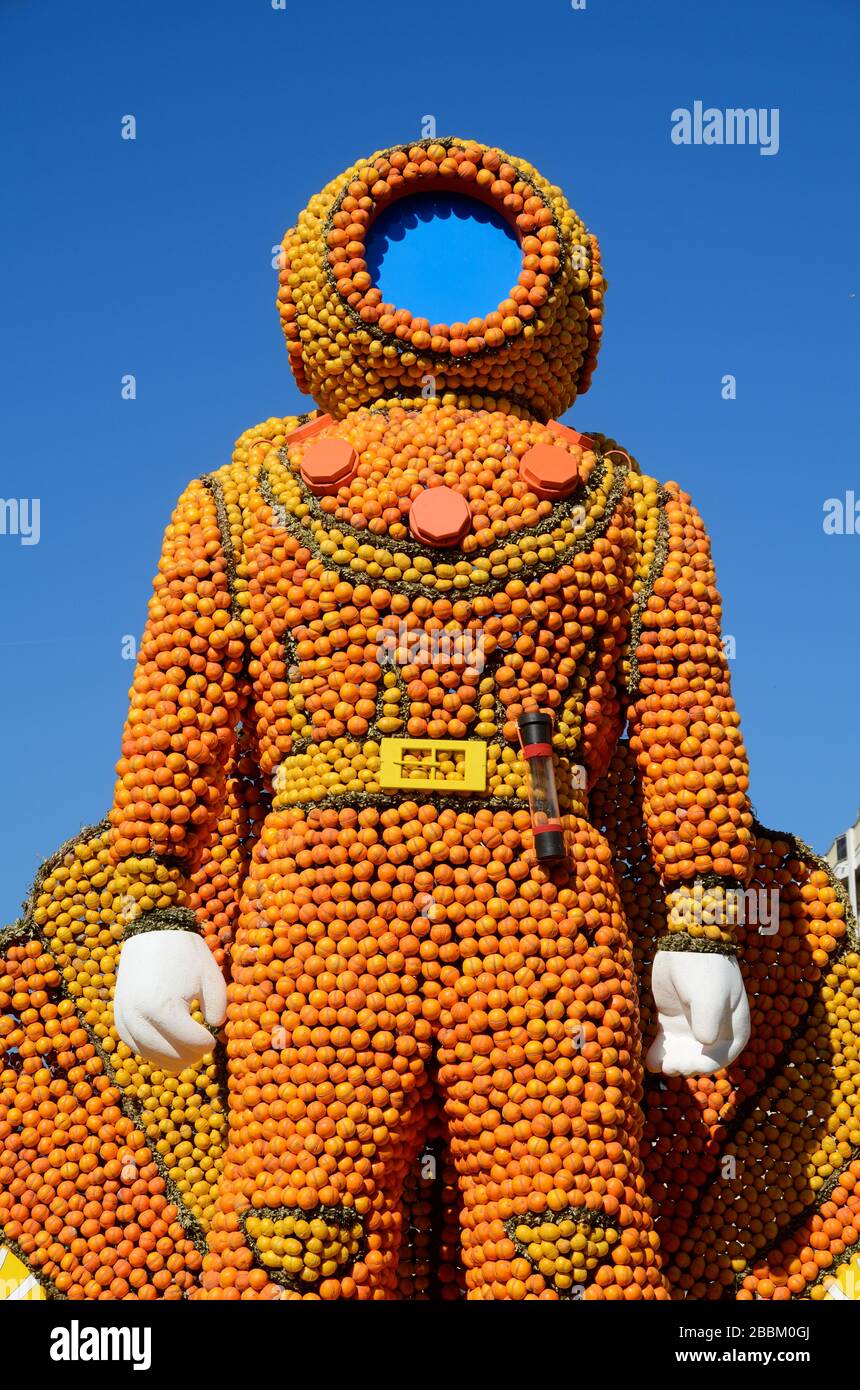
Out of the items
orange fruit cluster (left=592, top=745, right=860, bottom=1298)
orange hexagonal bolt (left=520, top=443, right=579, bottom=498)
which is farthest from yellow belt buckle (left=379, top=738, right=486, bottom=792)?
orange fruit cluster (left=592, top=745, right=860, bottom=1298)

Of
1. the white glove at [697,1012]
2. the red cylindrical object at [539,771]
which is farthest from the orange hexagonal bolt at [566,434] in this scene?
the white glove at [697,1012]

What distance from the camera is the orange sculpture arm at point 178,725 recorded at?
419cm

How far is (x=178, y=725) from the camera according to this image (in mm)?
4250

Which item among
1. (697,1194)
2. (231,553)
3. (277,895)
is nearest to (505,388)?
(231,553)

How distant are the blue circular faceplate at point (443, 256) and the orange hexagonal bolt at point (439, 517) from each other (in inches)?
21.7

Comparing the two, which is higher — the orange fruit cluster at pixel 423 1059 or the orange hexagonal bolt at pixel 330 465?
the orange hexagonal bolt at pixel 330 465

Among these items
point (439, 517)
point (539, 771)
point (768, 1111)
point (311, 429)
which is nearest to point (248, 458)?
point (311, 429)

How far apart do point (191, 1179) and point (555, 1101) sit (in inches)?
50.1

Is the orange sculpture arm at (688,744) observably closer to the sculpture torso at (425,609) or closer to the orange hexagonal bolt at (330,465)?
the sculpture torso at (425,609)

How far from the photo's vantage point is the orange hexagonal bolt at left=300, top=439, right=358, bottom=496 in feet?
14.1

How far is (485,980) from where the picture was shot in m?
4.01

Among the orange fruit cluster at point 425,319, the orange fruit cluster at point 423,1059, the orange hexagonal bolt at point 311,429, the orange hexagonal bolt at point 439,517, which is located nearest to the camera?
the orange fruit cluster at point 423,1059

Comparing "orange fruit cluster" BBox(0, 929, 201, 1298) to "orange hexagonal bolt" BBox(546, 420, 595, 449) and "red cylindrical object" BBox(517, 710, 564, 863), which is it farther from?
"orange hexagonal bolt" BBox(546, 420, 595, 449)
